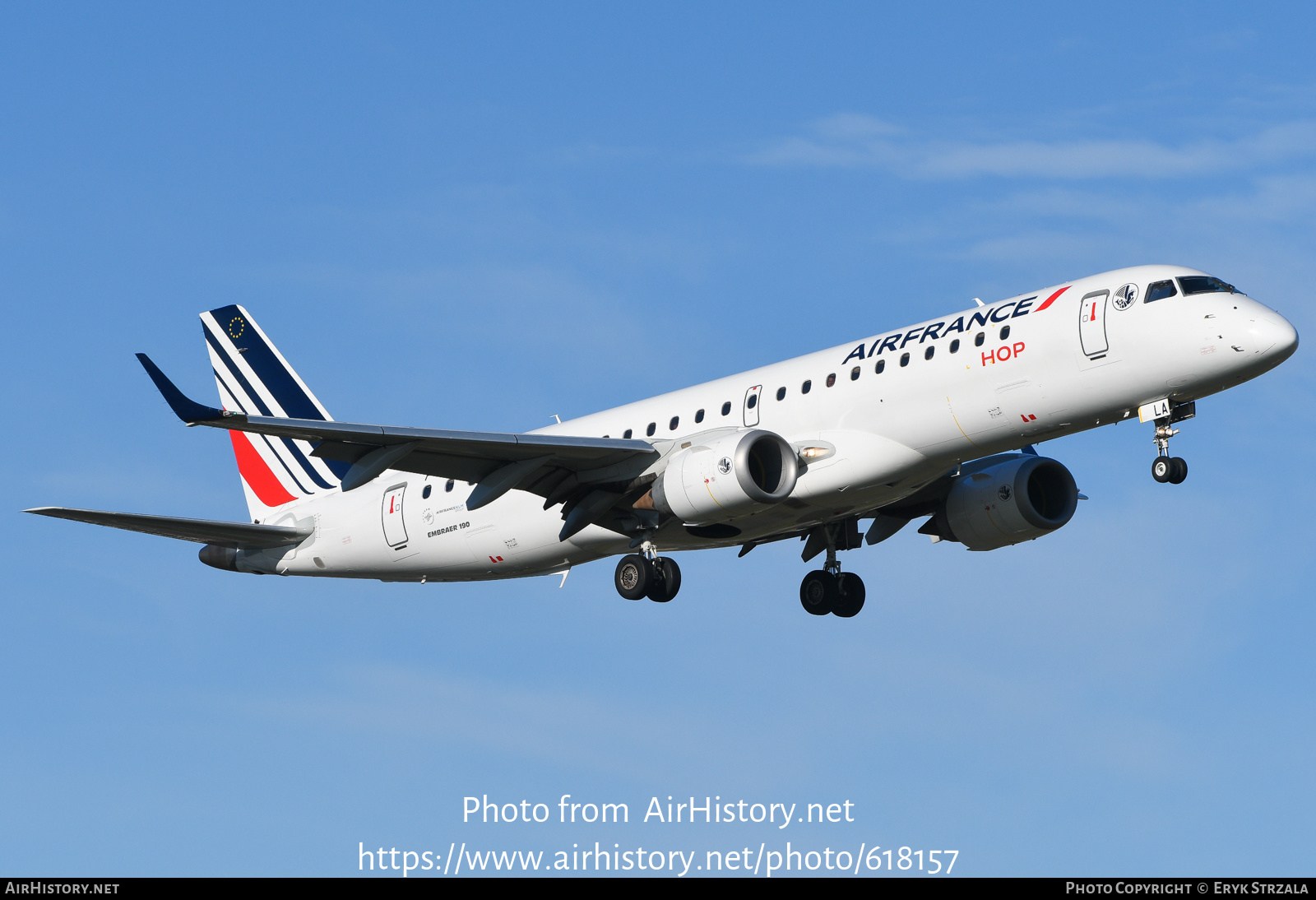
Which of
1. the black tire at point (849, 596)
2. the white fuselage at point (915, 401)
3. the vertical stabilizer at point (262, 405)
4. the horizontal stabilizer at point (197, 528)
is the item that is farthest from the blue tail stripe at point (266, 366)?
the black tire at point (849, 596)

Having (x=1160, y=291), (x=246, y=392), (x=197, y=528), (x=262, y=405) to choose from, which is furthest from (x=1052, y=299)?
(x=246, y=392)

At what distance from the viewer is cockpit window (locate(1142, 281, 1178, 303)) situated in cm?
2927

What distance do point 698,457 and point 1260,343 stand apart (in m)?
10.5

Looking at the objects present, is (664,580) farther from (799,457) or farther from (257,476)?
(257,476)

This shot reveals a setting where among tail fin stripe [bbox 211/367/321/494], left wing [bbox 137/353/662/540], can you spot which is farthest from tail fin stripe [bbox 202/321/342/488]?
left wing [bbox 137/353/662/540]

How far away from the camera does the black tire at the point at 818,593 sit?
37.4 meters

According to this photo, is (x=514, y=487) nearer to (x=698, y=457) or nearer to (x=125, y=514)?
(x=698, y=457)

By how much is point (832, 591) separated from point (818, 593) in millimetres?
357

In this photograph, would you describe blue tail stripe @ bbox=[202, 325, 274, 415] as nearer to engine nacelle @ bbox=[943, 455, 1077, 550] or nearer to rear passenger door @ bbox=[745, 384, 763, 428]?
rear passenger door @ bbox=[745, 384, 763, 428]

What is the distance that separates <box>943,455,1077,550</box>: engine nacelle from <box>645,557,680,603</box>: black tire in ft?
21.7

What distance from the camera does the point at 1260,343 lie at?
2820cm

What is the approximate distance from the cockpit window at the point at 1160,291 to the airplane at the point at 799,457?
3cm

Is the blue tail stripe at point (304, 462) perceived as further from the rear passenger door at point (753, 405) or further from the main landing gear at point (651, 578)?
the rear passenger door at point (753, 405)

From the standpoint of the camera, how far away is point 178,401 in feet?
89.7
